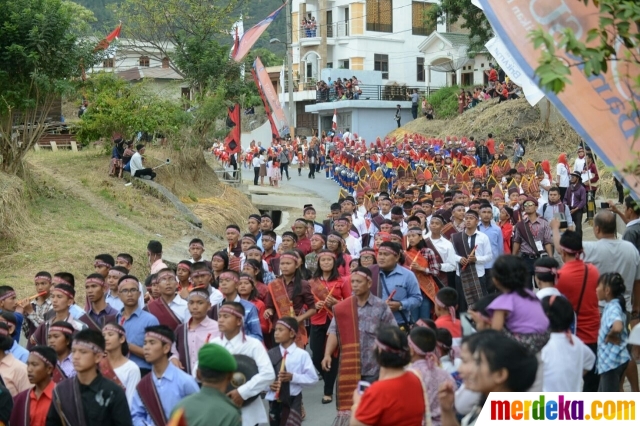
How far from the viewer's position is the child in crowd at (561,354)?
6160mm

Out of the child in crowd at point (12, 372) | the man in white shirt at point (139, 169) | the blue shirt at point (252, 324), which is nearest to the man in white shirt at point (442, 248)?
the blue shirt at point (252, 324)

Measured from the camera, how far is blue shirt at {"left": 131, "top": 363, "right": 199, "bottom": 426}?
628 centimetres

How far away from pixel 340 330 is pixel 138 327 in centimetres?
179

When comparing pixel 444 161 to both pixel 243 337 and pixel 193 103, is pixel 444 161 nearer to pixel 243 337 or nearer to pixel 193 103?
pixel 193 103

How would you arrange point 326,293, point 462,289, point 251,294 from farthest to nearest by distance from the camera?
point 462,289 → point 326,293 → point 251,294

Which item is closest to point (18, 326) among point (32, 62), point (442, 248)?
point (442, 248)

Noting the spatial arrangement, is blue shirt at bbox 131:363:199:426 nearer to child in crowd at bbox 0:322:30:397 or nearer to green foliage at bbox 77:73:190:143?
child in crowd at bbox 0:322:30:397

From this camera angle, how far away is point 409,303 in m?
9.37

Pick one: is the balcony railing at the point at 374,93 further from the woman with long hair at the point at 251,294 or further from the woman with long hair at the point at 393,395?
the woman with long hair at the point at 393,395

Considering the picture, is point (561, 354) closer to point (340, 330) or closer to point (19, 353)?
point (340, 330)

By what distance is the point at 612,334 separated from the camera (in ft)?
24.5

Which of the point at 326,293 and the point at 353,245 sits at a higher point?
the point at 353,245

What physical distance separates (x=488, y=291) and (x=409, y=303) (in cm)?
323

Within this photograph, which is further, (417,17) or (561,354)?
(417,17)
